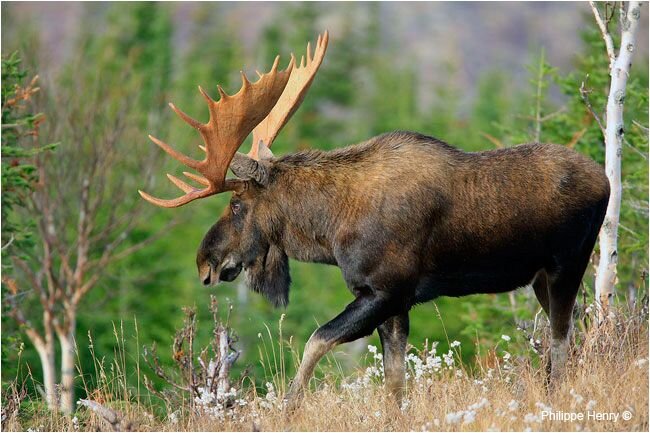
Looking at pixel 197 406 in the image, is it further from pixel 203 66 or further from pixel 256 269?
pixel 203 66

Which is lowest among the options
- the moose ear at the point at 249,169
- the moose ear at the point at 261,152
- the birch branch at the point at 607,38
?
the moose ear at the point at 249,169

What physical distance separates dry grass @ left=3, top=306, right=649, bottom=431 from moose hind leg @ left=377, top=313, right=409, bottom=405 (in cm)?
11

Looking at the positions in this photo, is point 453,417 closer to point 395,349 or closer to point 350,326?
point 350,326

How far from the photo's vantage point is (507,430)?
21.0ft

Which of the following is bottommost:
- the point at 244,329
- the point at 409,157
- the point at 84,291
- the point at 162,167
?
the point at 244,329

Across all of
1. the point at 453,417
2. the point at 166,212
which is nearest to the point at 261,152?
the point at 453,417

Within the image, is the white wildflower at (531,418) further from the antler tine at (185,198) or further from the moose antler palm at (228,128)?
the antler tine at (185,198)

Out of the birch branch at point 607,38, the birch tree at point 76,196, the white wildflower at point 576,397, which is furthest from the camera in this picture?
the birch tree at point 76,196

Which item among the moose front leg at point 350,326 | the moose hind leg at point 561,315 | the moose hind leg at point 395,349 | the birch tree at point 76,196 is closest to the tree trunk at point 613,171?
the moose hind leg at point 561,315

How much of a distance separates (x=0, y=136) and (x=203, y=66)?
1821 inches

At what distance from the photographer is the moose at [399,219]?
7.14m

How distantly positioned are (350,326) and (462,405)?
89cm

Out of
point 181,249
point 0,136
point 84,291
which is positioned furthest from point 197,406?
point 181,249

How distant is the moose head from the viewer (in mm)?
7699
